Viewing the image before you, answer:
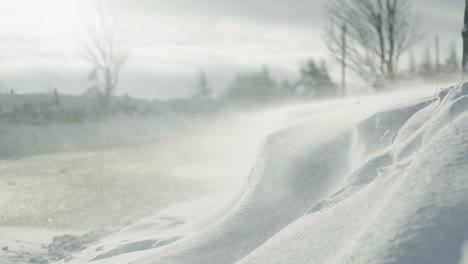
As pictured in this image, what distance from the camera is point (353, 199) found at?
2307 millimetres

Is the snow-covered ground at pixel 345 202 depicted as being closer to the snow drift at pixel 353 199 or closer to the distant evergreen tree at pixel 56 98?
the snow drift at pixel 353 199

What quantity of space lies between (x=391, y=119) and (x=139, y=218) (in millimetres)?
3380

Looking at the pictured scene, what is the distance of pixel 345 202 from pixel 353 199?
0.16 ft

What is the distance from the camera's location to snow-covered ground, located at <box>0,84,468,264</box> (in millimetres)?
1686

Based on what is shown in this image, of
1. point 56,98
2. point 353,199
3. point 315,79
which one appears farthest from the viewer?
point 315,79

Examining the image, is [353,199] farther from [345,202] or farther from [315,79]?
[315,79]

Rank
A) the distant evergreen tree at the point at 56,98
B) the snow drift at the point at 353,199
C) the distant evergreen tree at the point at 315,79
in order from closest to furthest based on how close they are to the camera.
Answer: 1. the snow drift at the point at 353,199
2. the distant evergreen tree at the point at 56,98
3. the distant evergreen tree at the point at 315,79

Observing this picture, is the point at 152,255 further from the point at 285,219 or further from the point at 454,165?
the point at 454,165

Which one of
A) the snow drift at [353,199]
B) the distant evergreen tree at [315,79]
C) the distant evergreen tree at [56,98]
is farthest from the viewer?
the distant evergreen tree at [315,79]

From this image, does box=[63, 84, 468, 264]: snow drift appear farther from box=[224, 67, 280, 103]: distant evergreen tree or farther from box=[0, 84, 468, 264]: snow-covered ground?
box=[224, 67, 280, 103]: distant evergreen tree

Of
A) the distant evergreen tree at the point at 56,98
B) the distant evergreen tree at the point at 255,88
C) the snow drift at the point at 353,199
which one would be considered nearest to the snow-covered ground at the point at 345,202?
the snow drift at the point at 353,199

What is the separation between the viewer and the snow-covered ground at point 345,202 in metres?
1.69

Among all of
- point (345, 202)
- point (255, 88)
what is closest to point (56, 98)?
point (255, 88)

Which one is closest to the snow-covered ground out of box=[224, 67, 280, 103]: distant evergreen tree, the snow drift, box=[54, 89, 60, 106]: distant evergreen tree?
the snow drift
